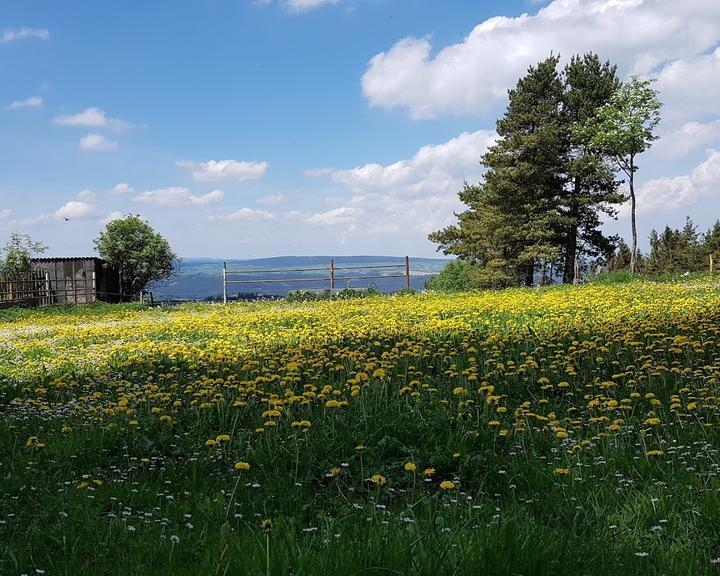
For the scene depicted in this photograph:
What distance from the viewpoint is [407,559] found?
226 centimetres

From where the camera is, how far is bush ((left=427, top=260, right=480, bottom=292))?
4283cm

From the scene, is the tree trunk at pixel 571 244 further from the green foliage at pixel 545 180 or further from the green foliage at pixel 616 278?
the green foliage at pixel 616 278

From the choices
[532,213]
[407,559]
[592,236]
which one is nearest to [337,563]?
[407,559]

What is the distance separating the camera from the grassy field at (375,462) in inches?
99.2

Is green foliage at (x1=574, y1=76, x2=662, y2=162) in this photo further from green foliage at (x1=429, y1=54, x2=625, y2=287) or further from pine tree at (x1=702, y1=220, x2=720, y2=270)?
pine tree at (x1=702, y1=220, x2=720, y2=270)

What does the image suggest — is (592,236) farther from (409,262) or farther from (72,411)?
(72,411)

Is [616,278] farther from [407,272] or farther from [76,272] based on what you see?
[76,272]

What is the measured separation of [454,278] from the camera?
147 feet

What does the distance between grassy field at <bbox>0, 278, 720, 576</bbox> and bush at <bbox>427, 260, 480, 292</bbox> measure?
34365mm

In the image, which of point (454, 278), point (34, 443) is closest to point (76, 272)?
point (454, 278)

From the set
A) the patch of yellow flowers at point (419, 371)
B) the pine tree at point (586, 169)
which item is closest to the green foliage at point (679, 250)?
the pine tree at point (586, 169)

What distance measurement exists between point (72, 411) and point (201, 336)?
5198 mm

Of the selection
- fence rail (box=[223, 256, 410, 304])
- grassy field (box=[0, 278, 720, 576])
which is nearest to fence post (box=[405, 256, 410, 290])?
fence rail (box=[223, 256, 410, 304])

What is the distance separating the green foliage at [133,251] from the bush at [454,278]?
24.3 metres
